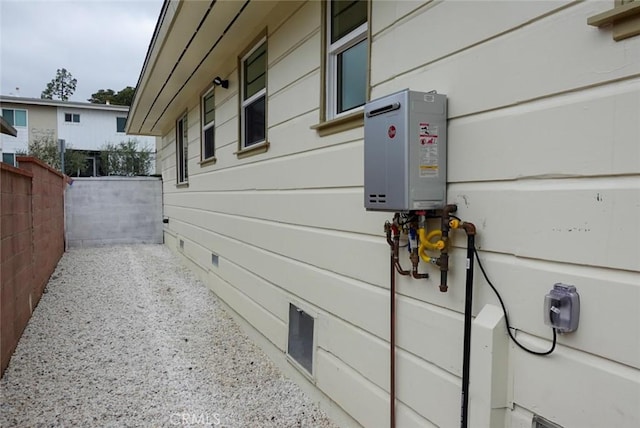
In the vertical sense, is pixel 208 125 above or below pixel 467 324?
above

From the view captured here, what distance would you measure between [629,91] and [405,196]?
0.81 m

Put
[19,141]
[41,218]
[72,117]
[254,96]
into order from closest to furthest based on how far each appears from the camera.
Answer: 1. [254,96]
2. [41,218]
3. [19,141]
4. [72,117]

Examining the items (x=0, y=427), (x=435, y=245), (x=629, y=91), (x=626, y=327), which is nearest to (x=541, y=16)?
(x=629, y=91)

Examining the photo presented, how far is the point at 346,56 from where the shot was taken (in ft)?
9.20

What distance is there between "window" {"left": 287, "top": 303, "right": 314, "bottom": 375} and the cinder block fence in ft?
7.17

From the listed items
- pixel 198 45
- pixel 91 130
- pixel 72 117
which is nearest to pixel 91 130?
pixel 91 130

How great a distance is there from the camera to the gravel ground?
277cm

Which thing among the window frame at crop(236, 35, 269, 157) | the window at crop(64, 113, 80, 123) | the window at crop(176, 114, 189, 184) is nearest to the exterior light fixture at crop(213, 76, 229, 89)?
the window frame at crop(236, 35, 269, 157)

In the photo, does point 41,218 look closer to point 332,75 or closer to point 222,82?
point 222,82

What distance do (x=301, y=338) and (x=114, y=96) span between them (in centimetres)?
4047

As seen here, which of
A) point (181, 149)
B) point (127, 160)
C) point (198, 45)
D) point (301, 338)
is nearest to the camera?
point (301, 338)

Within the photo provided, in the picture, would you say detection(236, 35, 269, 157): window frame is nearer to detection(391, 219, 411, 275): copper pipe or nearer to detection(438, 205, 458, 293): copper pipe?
detection(391, 219, 411, 275): copper pipe

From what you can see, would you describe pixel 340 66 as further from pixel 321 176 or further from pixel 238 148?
pixel 238 148

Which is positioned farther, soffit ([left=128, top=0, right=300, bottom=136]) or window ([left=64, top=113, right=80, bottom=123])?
window ([left=64, top=113, right=80, bottom=123])
